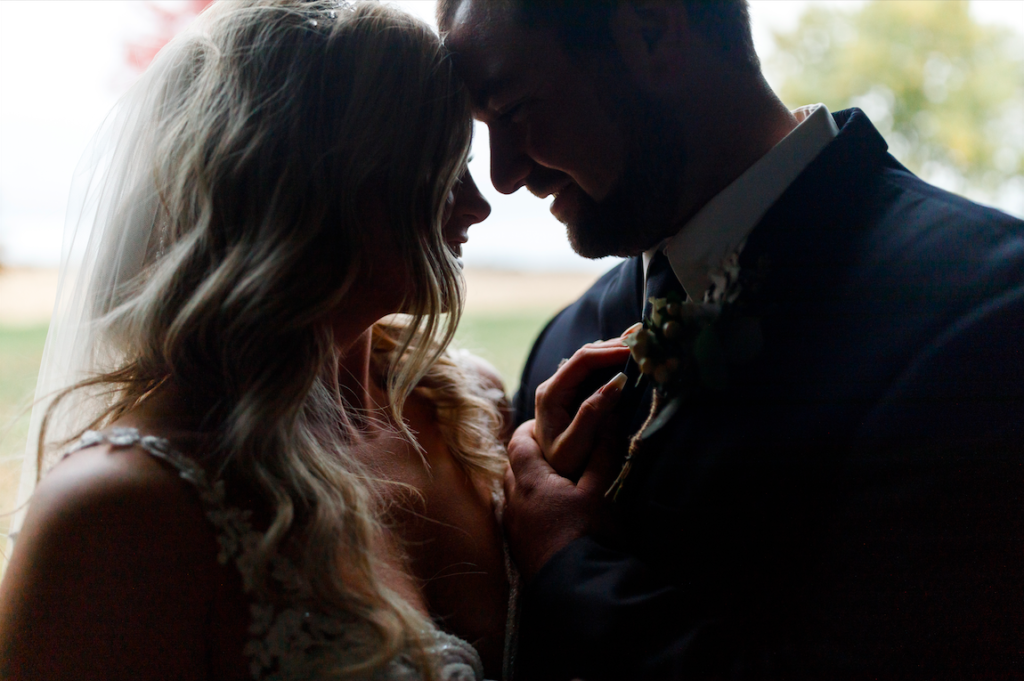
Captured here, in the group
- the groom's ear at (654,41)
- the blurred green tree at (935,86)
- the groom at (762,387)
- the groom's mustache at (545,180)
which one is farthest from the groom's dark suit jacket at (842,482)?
the blurred green tree at (935,86)

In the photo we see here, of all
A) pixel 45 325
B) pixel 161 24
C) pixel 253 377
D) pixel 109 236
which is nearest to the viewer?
pixel 253 377

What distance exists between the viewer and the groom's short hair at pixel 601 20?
1.15 m

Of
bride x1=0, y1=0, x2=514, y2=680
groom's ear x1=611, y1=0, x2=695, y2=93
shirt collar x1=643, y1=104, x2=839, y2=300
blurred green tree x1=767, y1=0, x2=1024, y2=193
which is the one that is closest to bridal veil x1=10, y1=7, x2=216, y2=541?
bride x1=0, y1=0, x2=514, y2=680

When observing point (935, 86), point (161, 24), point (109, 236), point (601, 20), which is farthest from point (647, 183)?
point (935, 86)

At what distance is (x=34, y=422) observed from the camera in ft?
3.70

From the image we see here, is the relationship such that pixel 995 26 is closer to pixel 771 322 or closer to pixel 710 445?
pixel 771 322

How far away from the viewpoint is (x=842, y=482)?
3.05 ft

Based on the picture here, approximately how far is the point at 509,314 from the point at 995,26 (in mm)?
1990

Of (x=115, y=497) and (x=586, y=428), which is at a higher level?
(x=586, y=428)

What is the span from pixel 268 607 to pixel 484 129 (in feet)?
2.94

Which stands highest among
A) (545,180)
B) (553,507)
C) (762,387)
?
(545,180)

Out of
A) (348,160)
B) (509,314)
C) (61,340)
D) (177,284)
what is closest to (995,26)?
(509,314)

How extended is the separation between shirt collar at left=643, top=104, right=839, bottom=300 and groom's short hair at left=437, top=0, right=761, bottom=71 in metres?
0.19

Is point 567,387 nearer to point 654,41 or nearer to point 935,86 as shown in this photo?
point 654,41
